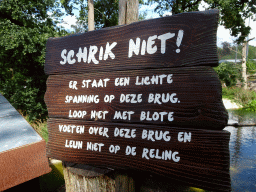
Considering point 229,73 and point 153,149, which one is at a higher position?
point 229,73

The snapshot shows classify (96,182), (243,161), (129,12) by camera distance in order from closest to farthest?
(96,182)
(129,12)
(243,161)

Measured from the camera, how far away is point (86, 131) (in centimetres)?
146

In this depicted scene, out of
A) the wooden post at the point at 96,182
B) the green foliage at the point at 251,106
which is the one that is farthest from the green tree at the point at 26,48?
the green foliage at the point at 251,106

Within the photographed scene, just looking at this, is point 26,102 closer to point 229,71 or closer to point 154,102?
point 154,102

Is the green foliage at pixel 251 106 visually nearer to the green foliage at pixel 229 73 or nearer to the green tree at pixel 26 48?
the green foliage at pixel 229 73

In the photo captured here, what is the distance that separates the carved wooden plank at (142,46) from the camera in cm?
116

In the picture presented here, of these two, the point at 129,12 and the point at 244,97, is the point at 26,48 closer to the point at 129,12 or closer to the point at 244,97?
the point at 129,12

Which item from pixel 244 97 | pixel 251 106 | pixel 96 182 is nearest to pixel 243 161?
pixel 96 182

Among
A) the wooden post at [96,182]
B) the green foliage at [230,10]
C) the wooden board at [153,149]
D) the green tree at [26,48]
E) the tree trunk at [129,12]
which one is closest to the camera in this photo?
the wooden board at [153,149]

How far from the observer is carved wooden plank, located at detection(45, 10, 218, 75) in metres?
Result: 1.16

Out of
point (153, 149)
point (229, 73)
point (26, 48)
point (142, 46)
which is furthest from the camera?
point (229, 73)

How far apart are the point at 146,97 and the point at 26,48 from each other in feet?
22.2

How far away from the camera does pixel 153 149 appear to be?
1.23 m

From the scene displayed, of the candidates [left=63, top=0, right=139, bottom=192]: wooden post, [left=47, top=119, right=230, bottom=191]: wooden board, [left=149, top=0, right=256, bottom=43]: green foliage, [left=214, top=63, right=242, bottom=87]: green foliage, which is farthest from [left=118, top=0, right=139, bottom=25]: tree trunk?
[left=214, top=63, right=242, bottom=87]: green foliage
